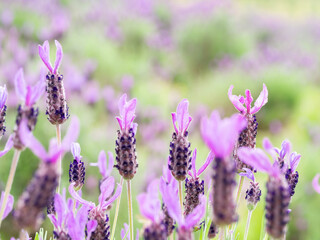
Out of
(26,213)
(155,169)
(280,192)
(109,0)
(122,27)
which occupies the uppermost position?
(109,0)

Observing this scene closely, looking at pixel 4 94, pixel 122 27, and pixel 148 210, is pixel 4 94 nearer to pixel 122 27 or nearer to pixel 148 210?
pixel 148 210

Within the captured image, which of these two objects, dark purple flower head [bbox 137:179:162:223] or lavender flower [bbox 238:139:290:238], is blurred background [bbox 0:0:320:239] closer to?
dark purple flower head [bbox 137:179:162:223]

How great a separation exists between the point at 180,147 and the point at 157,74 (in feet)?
20.1

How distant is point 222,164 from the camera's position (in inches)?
23.3

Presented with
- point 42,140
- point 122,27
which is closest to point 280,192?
point 42,140

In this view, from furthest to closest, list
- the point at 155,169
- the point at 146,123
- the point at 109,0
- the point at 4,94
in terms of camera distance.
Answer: the point at 109,0
the point at 146,123
the point at 155,169
the point at 4,94

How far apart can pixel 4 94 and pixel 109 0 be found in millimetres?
10171

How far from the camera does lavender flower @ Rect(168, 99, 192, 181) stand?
813 millimetres

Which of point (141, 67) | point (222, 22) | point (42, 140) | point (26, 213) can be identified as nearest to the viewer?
point (26, 213)

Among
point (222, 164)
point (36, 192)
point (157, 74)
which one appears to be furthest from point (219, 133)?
point (157, 74)

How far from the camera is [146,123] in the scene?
14.1 ft

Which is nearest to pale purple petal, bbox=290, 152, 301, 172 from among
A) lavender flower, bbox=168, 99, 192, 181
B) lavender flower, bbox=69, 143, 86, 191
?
lavender flower, bbox=168, 99, 192, 181

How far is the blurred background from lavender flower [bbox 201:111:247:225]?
131 cm

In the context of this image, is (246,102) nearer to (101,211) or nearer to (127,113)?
(127,113)
